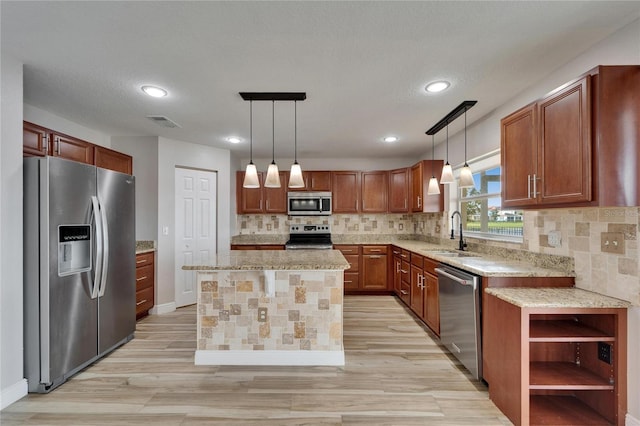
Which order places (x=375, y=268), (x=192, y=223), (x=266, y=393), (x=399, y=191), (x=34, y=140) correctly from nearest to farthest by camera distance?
(x=266, y=393) → (x=34, y=140) → (x=192, y=223) → (x=375, y=268) → (x=399, y=191)

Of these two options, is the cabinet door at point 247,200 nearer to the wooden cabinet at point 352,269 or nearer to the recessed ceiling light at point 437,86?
the wooden cabinet at point 352,269

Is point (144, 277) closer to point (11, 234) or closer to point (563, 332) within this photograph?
point (11, 234)

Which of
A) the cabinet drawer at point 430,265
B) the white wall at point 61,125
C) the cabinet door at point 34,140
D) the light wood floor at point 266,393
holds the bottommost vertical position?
the light wood floor at point 266,393

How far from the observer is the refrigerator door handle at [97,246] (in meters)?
2.57

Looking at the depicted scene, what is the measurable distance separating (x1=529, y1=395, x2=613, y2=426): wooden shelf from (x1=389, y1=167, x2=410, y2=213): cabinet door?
3.31m

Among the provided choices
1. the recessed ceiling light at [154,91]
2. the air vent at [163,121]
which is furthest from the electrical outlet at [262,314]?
the air vent at [163,121]

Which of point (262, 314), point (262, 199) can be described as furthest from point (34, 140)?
point (262, 199)

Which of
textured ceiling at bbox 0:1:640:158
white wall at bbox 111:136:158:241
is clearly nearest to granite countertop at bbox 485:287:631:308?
textured ceiling at bbox 0:1:640:158

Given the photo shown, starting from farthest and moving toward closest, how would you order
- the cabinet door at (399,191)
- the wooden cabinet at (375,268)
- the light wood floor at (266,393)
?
the cabinet door at (399,191) < the wooden cabinet at (375,268) < the light wood floor at (266,393)

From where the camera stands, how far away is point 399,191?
5.20 m

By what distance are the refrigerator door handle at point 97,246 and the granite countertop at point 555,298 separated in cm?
321

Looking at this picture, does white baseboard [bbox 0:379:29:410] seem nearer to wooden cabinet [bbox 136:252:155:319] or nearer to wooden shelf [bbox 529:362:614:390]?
wooden cabinet [bbox 136:252:155:319]

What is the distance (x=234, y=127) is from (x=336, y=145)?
5.17 ft

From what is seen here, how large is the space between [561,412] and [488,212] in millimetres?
2178
